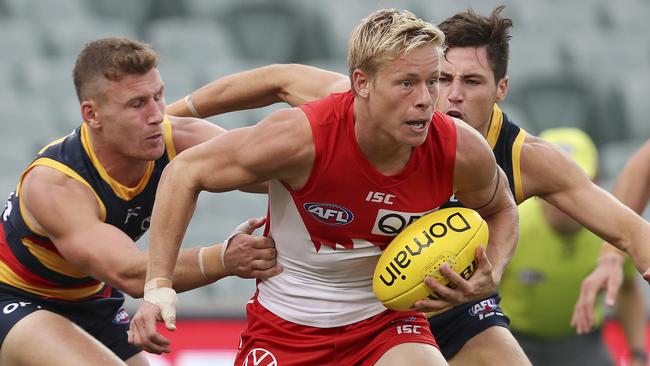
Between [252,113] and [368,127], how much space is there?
649cm

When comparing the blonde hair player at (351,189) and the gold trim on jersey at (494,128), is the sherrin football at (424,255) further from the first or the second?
the gold trim on jersey at (494,128)

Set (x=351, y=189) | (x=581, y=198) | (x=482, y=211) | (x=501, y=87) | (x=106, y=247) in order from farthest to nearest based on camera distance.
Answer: (x=501, y=87), (x=581, y=198), (x=106, y=247), (x=482, y=211), (x=351, y=189)

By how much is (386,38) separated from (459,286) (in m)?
1.12

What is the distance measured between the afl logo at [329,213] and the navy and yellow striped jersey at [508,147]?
122cm

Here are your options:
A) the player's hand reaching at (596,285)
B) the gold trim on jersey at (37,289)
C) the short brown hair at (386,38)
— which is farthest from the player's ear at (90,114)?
the player's hand reaching at (596,285)

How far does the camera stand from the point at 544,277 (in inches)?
347

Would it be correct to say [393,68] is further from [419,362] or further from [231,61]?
[231,61]

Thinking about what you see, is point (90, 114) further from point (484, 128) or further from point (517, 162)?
point (517, 162)

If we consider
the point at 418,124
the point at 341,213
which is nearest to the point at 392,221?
the point at 341,213

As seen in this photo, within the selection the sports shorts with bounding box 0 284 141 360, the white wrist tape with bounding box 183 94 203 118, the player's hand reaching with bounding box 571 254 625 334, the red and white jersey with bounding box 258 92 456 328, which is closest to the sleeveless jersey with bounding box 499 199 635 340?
the player's hand reaching with bounding box 571 254 625 334

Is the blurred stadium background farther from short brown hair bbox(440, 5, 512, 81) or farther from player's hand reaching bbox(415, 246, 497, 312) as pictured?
player's hand reaching bbox(415, 246, 497, 312)

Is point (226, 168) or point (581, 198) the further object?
point (581, 198)

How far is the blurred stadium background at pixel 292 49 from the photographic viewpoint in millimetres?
12164

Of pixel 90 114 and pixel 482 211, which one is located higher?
pixel 90 114
